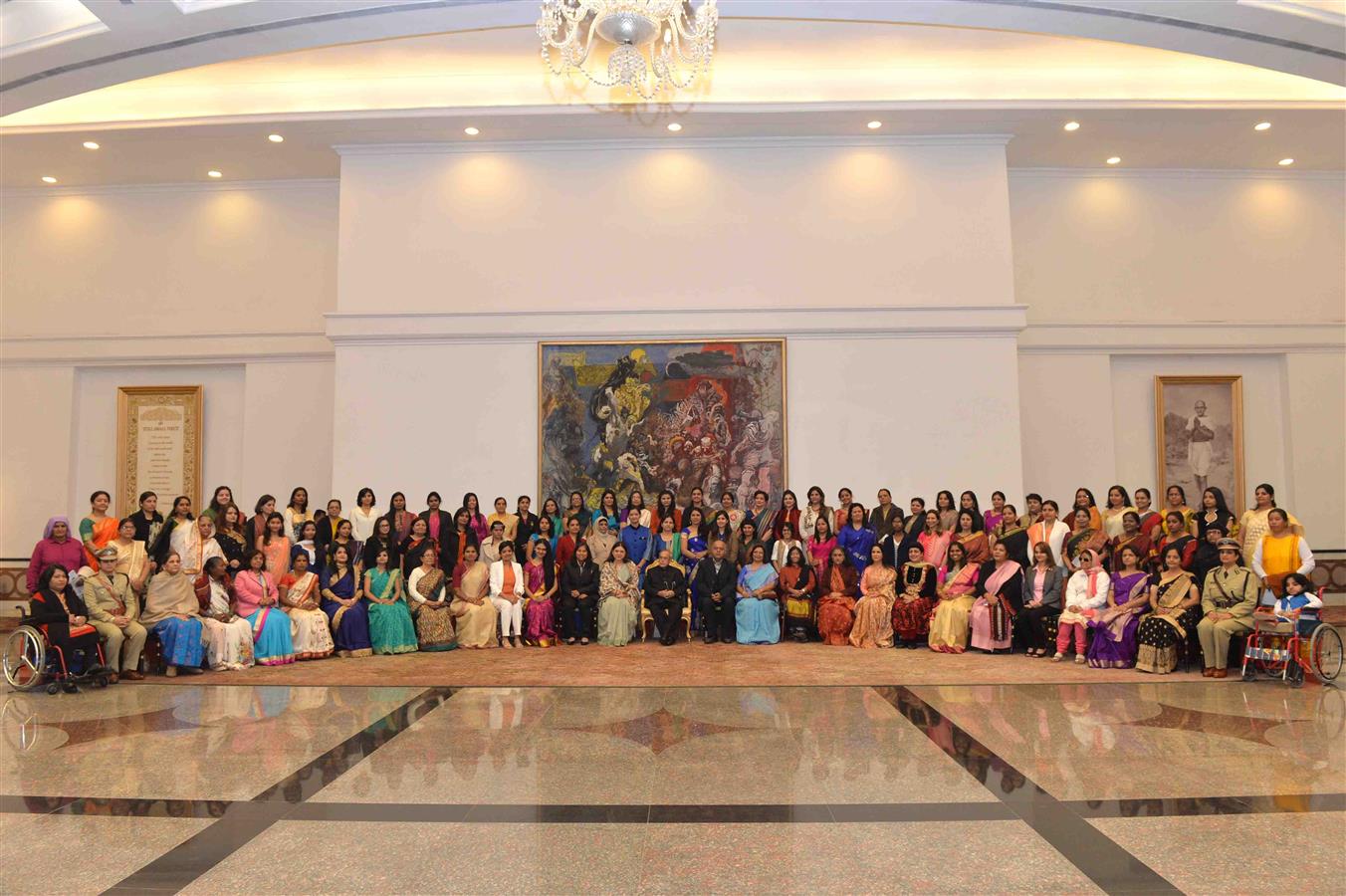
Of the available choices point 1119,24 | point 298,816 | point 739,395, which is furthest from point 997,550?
point 298,816

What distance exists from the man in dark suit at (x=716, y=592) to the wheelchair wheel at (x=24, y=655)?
225 inches

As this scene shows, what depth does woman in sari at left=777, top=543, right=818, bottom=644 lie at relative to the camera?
32.4 feet

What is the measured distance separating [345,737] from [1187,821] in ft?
14.6

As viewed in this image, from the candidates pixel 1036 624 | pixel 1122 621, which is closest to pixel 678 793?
pixel 1122 621

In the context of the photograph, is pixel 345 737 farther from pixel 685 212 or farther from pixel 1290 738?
pixel 685 212

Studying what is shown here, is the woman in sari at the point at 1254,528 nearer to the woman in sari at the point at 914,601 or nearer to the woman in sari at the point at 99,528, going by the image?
the woman in sari at the point at 914,601

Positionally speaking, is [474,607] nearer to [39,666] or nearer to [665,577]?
[665,577]

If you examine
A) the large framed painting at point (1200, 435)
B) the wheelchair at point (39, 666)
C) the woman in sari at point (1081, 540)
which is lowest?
the wheelchair at point (39, 666)

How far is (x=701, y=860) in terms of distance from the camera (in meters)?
3.74

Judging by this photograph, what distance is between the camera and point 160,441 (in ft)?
42.3

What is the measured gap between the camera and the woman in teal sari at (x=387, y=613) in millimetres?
9133

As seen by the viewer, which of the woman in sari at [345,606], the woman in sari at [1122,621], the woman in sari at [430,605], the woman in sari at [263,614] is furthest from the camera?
the woman in sari at [430,605]

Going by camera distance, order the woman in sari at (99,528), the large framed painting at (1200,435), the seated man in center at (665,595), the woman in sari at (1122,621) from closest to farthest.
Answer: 1. the woman in sari at (1122,621)
2. the woman in sari at (99,528)
3. the seated man in center at (665,595)
4. the large framed painting at (1200,435)

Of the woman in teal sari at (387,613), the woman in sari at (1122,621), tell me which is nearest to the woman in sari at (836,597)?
the woman in sari at (1122,621)
